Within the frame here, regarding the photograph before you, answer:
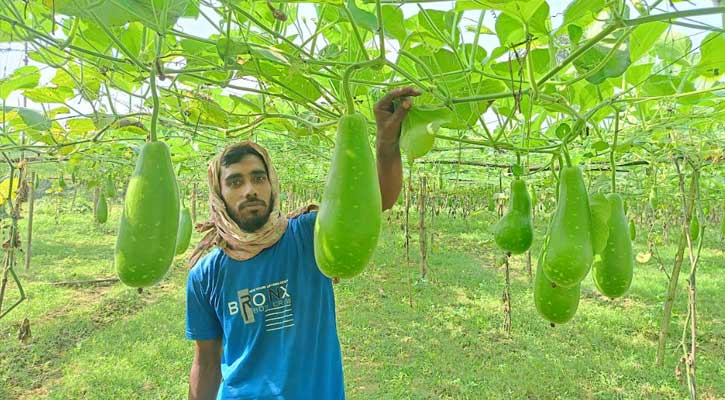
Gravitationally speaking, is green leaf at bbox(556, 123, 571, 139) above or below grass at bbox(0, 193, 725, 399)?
above

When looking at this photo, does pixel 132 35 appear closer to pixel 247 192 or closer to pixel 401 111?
pixel 401 111

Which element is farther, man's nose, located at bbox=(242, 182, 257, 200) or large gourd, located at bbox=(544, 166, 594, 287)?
man's nose, located at bbox=(242, 182, 257, 200)

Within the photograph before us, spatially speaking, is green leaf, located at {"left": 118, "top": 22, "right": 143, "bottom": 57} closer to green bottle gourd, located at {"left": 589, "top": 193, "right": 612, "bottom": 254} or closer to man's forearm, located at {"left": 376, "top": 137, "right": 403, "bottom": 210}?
man's forearm, located at {"left": 376, "top": 137, "right": 403, "bottom": 210}

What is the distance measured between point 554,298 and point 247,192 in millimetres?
1278

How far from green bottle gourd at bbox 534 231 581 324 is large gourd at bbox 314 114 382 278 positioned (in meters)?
0.46

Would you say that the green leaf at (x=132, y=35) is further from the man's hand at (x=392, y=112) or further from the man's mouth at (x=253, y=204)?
the man's mouth at (x=253, y=204)

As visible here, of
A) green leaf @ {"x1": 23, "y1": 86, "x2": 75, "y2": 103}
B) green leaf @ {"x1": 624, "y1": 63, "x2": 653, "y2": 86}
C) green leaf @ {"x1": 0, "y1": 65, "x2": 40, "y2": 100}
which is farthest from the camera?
green leaf @ {"x1": 23, "y1": 86, "x2": 75, "y2": 103}

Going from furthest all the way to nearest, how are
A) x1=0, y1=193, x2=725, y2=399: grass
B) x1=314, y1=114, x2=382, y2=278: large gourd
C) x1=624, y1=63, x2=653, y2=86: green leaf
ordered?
x1=0, y1=193, x2=725, y2=399: grass, x1=624, y1=63, x2=653, y2=86: green leaf, x1=314, y1=114, x2=382, y2=278: large gourd

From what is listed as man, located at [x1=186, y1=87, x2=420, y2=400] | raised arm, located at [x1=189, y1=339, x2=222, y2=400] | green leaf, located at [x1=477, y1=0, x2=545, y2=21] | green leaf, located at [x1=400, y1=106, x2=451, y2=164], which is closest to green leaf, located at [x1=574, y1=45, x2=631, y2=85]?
green leaf, located at [x1=477, y1=0, x2=545, y2=21]

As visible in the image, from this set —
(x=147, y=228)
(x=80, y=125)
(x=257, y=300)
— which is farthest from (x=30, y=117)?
(x=147, y=228)

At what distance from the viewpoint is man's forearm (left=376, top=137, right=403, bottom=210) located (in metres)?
1.16

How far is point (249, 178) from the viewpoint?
1962mm

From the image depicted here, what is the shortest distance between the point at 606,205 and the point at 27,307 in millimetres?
6394

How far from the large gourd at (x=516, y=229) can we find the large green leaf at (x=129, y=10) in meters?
0.98
